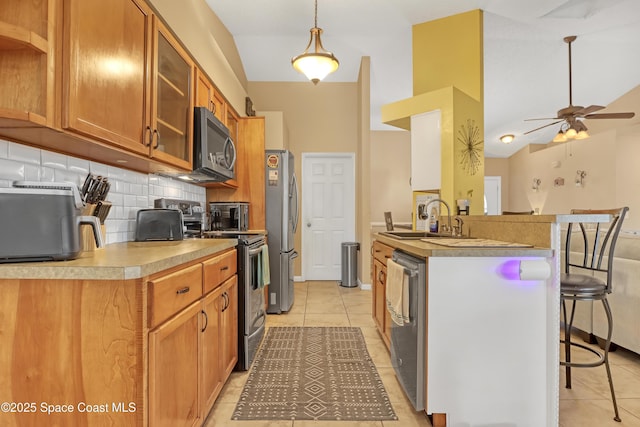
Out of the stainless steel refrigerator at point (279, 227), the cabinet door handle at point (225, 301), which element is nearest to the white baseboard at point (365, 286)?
the stainless steel refrigerator at point (279, 227)

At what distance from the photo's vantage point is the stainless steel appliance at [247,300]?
2.38 metres

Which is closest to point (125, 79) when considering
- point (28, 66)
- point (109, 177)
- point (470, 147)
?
point (28, 66)

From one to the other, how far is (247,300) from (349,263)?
2.83 meters

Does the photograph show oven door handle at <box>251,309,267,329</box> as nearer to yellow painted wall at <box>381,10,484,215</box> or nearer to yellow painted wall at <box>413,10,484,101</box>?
yellow painted wall at <box>381,10,484,215</box>

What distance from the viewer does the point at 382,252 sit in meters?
2.72

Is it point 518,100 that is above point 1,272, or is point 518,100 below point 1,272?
above

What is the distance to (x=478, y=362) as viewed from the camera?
5.55ft

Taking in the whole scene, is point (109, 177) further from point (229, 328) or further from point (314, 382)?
point (314, 382)

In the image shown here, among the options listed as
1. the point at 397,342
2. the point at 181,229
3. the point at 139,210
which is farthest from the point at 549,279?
the point at 139,210

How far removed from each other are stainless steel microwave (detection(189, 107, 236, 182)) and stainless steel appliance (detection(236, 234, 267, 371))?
594 millimetres

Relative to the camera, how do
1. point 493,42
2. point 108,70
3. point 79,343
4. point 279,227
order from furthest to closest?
point 493,42, point 279,227, point 108,70, point 79,343

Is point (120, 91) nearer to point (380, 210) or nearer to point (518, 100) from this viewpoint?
point (380, 210)

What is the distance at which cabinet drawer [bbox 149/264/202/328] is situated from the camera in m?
1.15

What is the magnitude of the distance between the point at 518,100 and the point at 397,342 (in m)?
5.83
